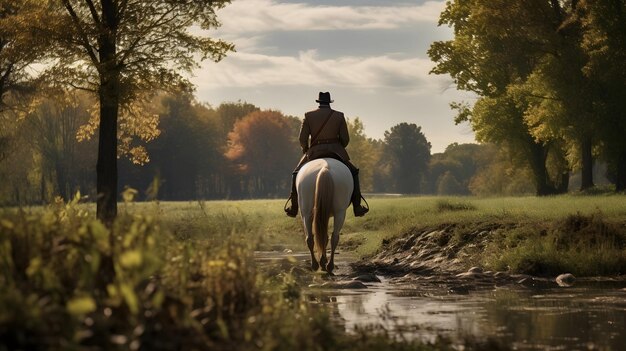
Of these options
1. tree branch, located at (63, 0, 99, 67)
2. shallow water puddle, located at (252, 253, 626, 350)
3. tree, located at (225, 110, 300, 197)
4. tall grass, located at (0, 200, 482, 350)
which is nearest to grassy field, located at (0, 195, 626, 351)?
tall grass, located at (0, 200, 482, 350)

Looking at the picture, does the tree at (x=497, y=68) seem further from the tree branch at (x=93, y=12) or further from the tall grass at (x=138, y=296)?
the tall grass at (x=138, y=296)

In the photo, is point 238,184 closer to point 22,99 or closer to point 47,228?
point 22,99

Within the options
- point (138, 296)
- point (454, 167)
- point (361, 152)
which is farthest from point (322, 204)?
point (454, 167)

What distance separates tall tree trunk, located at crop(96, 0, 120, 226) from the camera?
26969mm

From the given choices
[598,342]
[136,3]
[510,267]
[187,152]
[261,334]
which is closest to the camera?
[261,334]

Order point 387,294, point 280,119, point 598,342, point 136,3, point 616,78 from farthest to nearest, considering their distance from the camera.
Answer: point 280,119
point 616,78
point 136,3
point 387,294
point 598,342

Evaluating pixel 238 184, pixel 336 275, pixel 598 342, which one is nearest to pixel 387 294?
pixel 336 275

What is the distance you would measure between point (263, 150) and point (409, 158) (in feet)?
141

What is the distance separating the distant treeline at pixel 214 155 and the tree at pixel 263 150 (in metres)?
0.13

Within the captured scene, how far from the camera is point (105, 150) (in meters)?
28.6

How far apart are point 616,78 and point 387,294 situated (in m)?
25.0

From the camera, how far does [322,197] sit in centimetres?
1764

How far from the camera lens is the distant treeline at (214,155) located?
76.9 m

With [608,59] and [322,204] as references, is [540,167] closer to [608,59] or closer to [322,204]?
[608,59]
